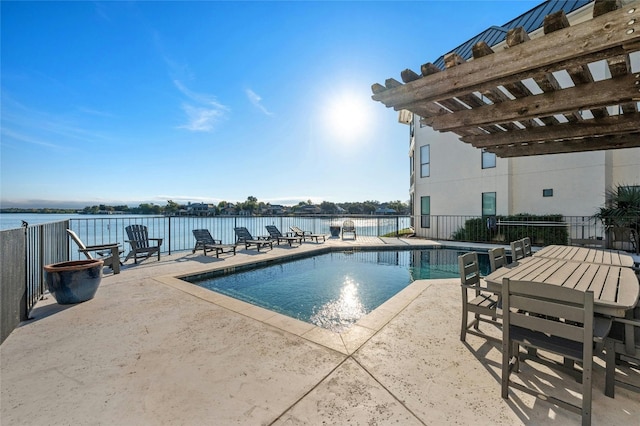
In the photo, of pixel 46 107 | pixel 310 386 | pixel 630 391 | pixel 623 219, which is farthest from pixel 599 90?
pixel 46 107

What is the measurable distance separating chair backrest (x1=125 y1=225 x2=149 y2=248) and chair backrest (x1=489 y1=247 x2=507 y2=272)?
7.33 metres

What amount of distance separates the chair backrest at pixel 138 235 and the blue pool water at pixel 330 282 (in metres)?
2.32

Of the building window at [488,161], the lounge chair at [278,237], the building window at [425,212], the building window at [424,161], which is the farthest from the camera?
the building window at [424,161]

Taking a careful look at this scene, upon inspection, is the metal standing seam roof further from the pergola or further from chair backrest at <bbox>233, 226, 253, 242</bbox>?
chair backrest at <bbox>233, 226, 253, 242</bbox>

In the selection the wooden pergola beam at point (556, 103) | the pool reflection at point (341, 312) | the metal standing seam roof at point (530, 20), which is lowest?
the pool reflection at point (341, 312)

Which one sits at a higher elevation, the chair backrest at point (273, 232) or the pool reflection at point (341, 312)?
the chair backrest at point (273, 232)

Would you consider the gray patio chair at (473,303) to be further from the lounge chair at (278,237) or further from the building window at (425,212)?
the building window at (425,212)

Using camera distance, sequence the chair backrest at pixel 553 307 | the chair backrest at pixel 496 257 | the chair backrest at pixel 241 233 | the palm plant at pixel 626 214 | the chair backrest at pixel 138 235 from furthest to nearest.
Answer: the chair backrest at pixel 241 233 → the palm plant at pixel 626 214 → the chair backrest at pixel 138 235 → the chair backrest at pixel 496 257 → the chair backrest at pixel 553 307

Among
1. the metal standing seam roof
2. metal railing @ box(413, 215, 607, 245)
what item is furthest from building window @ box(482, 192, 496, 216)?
the metal standing seam roof

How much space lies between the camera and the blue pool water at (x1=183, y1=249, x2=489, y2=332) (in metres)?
3.99

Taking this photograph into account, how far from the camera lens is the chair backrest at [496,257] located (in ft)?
9.57

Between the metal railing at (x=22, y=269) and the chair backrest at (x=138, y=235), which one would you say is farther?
the chair backrest at (x=138, y=235)

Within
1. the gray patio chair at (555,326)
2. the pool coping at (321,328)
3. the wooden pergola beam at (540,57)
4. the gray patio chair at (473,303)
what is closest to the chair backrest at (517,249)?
the gray patio chair at (473,303)

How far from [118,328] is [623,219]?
439 inches
